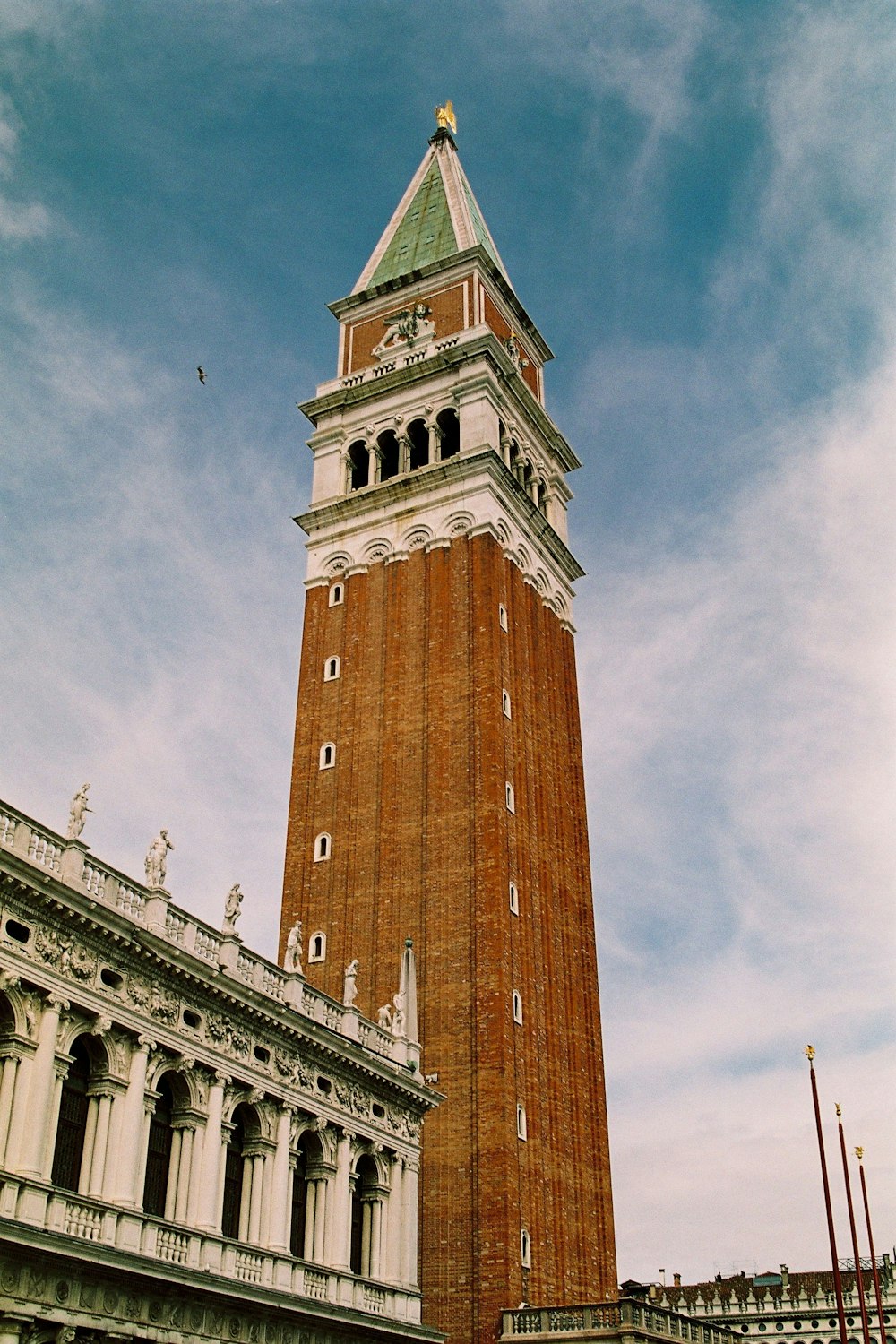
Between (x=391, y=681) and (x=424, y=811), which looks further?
(x=391, y=681)

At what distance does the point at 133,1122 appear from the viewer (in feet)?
87.7

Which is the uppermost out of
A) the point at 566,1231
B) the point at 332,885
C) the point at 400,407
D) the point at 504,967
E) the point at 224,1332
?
the point at 400,407

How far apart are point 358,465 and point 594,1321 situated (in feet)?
122

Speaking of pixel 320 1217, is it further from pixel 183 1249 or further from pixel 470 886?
pixel 470 886

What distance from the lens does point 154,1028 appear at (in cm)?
2791

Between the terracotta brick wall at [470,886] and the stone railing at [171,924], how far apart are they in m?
6.58

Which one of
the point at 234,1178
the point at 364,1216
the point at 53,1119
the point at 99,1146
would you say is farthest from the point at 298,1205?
the point at 53,1119

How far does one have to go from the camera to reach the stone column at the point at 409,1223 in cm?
3603

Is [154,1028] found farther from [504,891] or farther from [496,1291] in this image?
[504,891]

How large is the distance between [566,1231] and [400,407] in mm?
34692

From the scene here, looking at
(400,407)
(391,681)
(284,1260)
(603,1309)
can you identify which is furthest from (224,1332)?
(400,407)

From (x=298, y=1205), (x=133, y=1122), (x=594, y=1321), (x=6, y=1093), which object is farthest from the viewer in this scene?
(x=594, y=1321)

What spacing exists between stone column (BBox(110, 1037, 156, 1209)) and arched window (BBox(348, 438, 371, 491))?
1458 inches

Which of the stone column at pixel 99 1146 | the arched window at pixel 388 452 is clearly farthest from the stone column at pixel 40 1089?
the arched window at pixel 388 452
